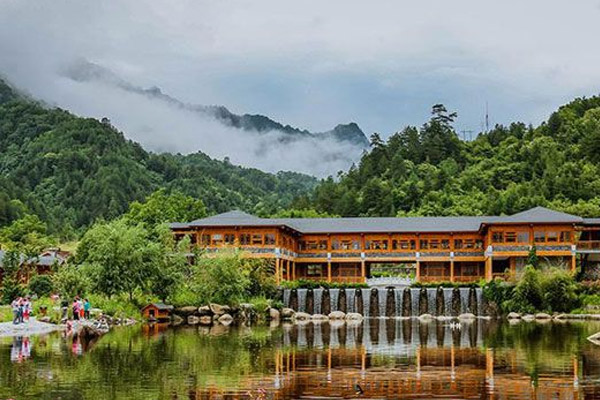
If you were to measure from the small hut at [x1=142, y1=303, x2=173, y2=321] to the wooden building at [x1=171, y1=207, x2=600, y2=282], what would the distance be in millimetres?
10187

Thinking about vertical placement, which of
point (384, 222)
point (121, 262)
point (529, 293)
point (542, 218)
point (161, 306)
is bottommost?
point (161, 306)

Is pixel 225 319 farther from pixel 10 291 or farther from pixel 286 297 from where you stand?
pixel 10 291

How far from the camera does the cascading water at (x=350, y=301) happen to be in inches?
2227

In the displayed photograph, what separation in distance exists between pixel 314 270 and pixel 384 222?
661 cm

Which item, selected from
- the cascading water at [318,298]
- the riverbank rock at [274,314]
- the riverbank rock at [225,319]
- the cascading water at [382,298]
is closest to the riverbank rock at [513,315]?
the cascading water at [382,298]

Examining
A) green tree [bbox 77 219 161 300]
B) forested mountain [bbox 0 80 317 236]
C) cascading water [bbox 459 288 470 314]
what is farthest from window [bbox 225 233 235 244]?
forested mountain [bbox 0 80 317 236]

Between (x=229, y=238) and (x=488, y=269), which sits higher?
(x=229, y=238)

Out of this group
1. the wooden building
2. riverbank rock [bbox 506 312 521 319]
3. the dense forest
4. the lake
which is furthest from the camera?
the dense forest

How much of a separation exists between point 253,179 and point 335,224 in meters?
83.7

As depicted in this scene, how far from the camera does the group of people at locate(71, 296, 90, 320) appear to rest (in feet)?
132

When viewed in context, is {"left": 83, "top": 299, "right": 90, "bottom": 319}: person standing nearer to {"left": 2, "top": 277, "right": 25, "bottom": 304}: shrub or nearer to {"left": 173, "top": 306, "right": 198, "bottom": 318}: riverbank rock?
{"left": 173, "top": 306, "right": 198, "bottom": 318}: riverbank rock

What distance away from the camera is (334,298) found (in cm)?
5684

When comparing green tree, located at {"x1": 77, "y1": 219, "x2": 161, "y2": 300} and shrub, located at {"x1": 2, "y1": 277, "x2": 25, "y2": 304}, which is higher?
green tree, located at {"x1": 77, "y1": 219, "x2": 161, "y2": 300}

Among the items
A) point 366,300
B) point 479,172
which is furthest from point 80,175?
point 366,300
